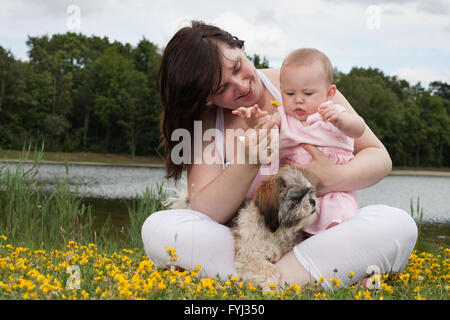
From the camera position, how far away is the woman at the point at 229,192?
9.73 ft

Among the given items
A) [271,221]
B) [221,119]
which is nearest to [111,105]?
[221,119]

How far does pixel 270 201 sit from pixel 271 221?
130 mm

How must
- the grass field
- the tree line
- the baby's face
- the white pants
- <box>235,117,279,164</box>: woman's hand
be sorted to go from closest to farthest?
the grass field → <box>235,117,279,164</box>: woman's hand → the white pants → the baby's face → the tree line

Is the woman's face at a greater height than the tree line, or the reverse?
the tree line

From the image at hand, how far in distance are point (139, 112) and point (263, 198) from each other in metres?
42.4

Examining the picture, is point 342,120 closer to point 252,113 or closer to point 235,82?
point 252,113

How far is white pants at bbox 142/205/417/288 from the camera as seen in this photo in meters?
2.96

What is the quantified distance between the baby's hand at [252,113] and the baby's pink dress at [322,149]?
1.55 feet

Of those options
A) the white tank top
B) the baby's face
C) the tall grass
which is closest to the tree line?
the tall grass

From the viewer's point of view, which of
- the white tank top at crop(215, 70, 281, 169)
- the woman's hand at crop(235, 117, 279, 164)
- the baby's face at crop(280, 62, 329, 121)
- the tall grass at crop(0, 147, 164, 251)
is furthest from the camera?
the tall grass at crop(0, 147, 164, 251)

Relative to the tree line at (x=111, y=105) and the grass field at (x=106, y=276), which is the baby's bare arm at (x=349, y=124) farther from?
the tree line at (x=111, y=105)

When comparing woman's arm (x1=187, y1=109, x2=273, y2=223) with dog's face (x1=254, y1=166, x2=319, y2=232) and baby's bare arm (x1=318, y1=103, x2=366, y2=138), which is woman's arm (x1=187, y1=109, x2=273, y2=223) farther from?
baby's bare arm (x1=318, y1=103, x2=366, y2=138)

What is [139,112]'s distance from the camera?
44031mm
